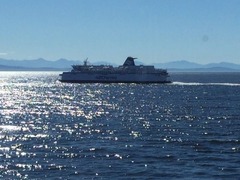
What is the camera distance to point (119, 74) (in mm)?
183375

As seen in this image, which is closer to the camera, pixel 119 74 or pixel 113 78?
pixel 119 74

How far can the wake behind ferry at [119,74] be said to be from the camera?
7067 inches

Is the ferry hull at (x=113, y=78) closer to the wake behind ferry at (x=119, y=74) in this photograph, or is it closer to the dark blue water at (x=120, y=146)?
the wake behind ferry at (x=119, y=74)

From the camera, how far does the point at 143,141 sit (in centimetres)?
4575

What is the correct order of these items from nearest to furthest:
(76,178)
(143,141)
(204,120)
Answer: (76,178) → (143,141) → (204,120)

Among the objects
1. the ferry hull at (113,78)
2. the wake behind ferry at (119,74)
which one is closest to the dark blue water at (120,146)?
the wake behind ferry at (119,74)

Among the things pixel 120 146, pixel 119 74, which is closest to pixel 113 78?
pixel 119 74

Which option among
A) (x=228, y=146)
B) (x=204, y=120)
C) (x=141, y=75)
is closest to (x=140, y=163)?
(x=228, y=146)

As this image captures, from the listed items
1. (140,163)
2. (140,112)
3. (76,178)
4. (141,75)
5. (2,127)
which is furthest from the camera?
(141,75)

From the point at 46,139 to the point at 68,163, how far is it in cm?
1150

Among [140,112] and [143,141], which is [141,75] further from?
[143,141]

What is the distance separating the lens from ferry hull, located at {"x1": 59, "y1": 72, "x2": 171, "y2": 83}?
589 ft

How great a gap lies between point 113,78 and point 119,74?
2.55 m

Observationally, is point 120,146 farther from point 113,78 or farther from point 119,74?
point 113,78
